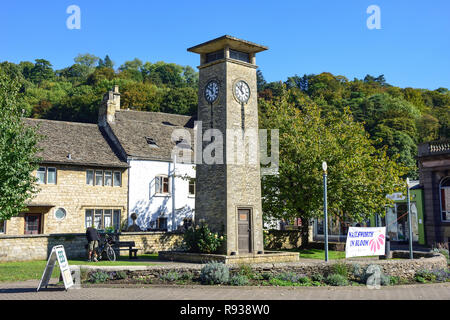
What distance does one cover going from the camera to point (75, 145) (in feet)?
110

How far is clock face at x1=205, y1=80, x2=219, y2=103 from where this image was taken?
67.6 feet

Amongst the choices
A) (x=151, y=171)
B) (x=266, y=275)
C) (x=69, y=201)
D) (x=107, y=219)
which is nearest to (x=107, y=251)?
(x=266, y=275)

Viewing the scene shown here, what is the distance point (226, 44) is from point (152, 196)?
18.3 m

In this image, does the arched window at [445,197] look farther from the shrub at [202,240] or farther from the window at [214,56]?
the window at [214,56]

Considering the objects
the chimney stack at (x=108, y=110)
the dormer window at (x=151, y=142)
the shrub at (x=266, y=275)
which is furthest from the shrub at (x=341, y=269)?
the chimney stack at (x=108, y=110)

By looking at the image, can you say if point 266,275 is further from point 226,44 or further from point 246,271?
point 226,44

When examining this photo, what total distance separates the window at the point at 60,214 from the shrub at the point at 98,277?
62.5ft

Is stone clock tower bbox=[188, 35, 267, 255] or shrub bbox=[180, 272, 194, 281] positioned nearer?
shrub bbox=[180, 272, 194, 281]

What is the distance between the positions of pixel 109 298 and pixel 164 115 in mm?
39348

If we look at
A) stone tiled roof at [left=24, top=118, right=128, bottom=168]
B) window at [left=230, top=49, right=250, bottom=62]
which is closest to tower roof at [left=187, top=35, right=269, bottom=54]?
window at [left=230, top=49, right=250, bottom=62]

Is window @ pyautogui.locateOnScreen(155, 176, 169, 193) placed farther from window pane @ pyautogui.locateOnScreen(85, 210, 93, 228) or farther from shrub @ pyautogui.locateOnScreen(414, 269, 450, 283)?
shrub @ pyautogui.locateOnScreen(414, 269, 450, 283)

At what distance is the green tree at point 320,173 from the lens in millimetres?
25750

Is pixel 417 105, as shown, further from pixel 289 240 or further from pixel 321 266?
pixel 321 266

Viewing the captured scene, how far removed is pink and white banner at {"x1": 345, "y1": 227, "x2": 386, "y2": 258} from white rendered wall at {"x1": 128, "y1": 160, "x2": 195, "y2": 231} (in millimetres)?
18318
